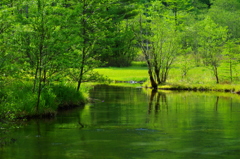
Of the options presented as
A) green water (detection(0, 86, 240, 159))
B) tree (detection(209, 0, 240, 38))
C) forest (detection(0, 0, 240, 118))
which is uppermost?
tree (detection(209, 0, 240, 38))

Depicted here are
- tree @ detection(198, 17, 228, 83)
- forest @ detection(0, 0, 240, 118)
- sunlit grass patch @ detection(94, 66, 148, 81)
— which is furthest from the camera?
sunlit grass patch @ detection(94, 66, 148, 81)

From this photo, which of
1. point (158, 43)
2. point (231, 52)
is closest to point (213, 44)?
point (231, 52)

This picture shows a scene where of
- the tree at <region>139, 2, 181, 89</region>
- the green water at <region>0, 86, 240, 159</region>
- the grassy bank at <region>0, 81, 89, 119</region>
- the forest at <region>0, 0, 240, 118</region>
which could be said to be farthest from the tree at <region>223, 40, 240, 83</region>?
the grassy bank at <region>0, 81, 89, 119</region>

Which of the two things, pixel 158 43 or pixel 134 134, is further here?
pixel 158 43

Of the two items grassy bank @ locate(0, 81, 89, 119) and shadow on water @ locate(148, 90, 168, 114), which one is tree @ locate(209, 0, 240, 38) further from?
grassy bank @ locate(0, 81, 89, 119)

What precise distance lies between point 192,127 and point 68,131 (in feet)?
19.1

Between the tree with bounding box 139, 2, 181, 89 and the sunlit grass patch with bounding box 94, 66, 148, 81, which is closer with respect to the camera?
the tree with bounding box 139, 2, 181, 89

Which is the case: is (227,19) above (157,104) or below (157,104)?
above

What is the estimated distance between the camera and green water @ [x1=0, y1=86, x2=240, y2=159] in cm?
1466

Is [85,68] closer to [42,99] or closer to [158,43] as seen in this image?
[42,99]

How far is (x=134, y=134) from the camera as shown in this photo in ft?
60.4

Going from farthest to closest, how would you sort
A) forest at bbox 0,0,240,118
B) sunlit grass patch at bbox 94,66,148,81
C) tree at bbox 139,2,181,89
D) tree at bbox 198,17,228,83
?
sunlit grass patch at bbox 94,66,148,81 < tree at bbox 139,2,181,89 < tree at bbox 198,17,228,83 < forest at bbox 0,0,240,118

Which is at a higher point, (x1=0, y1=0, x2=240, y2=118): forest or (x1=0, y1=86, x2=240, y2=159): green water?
(x1=0, y1=0, x2=240, y2=118): forest

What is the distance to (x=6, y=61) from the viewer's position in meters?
16.2
